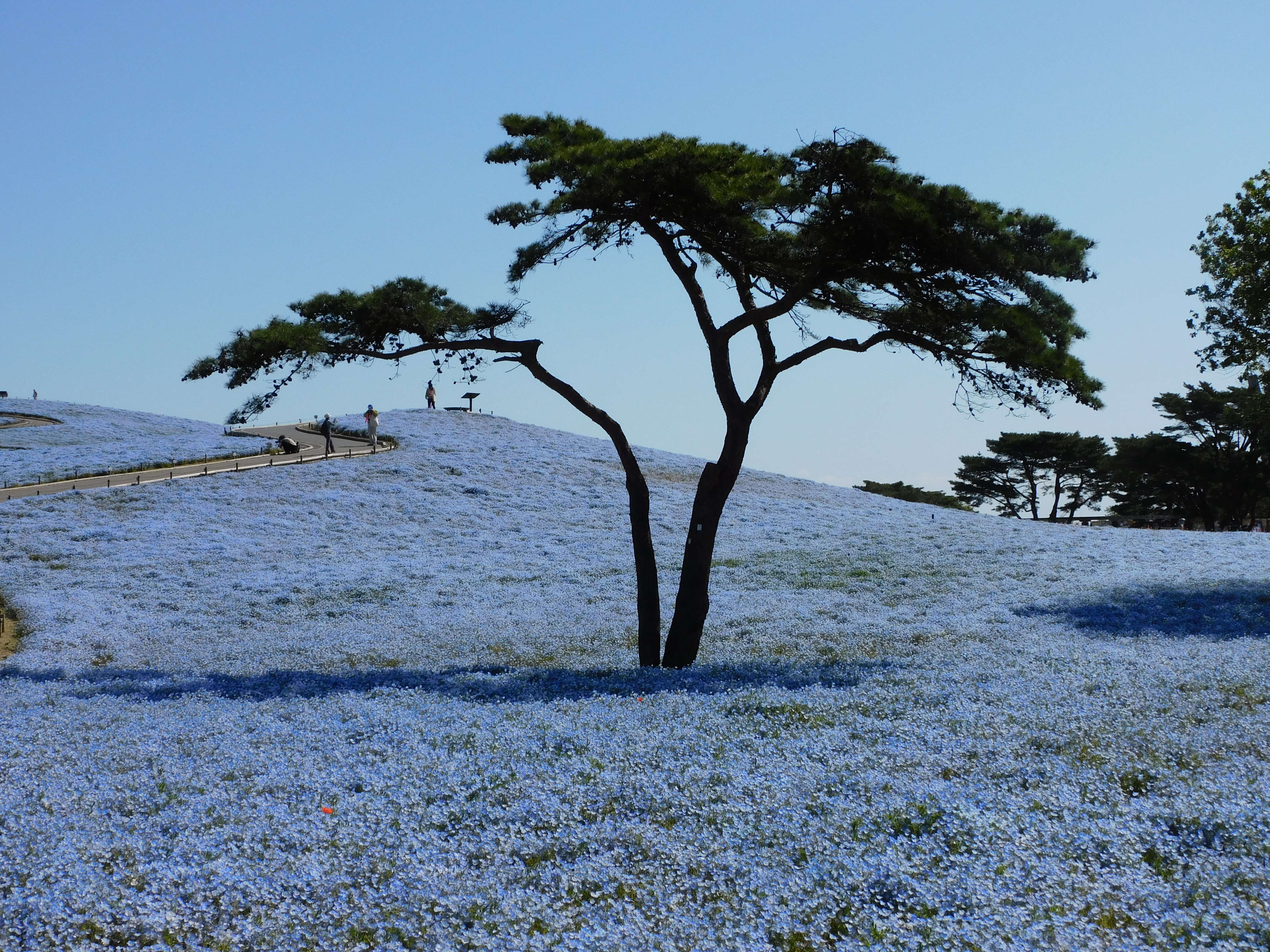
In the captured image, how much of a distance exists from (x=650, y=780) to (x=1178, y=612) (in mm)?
14052

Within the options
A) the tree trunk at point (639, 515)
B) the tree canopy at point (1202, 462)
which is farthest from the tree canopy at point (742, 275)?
the tree canopy at point (1202, 462)

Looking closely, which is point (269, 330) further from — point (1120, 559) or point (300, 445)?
point (300, 445)

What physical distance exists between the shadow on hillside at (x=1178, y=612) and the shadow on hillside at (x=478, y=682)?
5446 mm

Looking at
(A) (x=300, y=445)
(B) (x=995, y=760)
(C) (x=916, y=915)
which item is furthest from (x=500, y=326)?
(A) (x=300, y=445)

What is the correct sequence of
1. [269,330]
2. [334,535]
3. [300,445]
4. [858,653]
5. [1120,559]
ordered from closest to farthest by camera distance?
[269,330], [858,653], [1120,559], [334,535], [300,445]

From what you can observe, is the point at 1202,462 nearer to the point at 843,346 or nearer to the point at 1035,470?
the point at 1035,470

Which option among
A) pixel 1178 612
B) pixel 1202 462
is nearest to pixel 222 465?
pixel 1178 612

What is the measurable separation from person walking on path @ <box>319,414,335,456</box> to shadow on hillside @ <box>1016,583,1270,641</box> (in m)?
31.0

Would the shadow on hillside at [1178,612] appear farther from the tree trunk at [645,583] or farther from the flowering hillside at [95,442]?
the flowering hillside at [95,442]

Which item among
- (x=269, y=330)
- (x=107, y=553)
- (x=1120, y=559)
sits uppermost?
(x=269, y=330)

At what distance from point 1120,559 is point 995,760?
66.2 feet

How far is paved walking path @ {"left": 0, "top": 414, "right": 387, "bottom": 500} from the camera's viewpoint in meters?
34.7

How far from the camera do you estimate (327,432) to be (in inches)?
1674

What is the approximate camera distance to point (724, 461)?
15.0m
